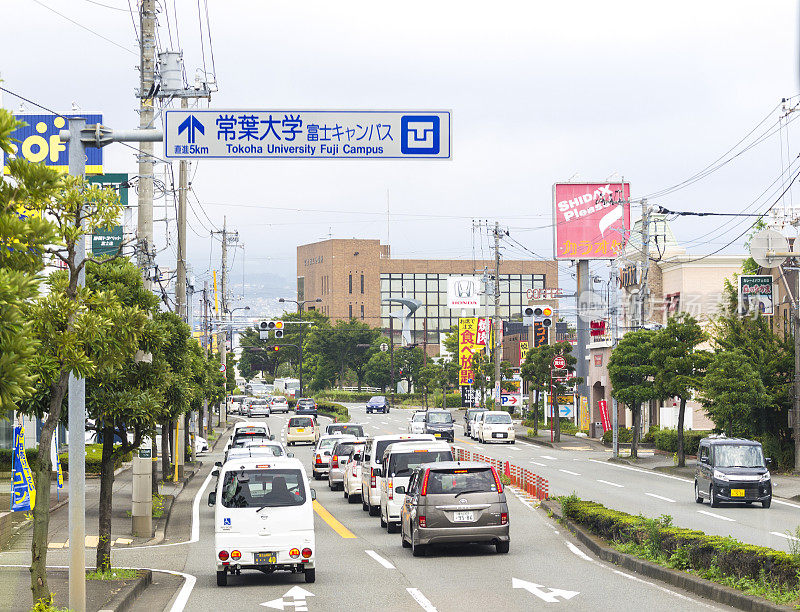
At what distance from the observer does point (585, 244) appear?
73312mm

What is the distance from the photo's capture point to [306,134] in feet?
46.5

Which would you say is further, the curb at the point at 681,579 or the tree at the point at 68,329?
the curb at the point at 681,579

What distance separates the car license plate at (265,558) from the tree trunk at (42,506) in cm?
460

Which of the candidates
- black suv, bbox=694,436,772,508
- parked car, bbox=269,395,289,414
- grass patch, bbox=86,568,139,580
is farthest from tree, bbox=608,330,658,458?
parked car, bbox=269,395,289,414

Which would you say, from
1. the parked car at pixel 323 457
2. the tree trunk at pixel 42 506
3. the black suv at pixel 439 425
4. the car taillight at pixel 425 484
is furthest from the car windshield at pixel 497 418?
the tree trunk at pixel 42 506

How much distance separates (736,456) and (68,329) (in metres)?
23.9

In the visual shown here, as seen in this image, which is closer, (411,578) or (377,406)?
(411,578)

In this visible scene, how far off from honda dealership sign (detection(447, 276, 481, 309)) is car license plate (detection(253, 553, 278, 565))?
84.7 metres

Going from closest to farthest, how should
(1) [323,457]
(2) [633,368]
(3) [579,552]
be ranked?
(3) [579,552] < (1) [323,457] < (2) [633,368]

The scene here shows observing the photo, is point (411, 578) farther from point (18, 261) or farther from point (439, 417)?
point (439, 417)

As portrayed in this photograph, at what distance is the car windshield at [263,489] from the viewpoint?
1731 cm

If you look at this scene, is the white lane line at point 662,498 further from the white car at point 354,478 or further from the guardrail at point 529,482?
the white car at point 354,478

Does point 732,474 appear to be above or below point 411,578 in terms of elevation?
above

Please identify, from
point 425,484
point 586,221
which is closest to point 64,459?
point 425,484
